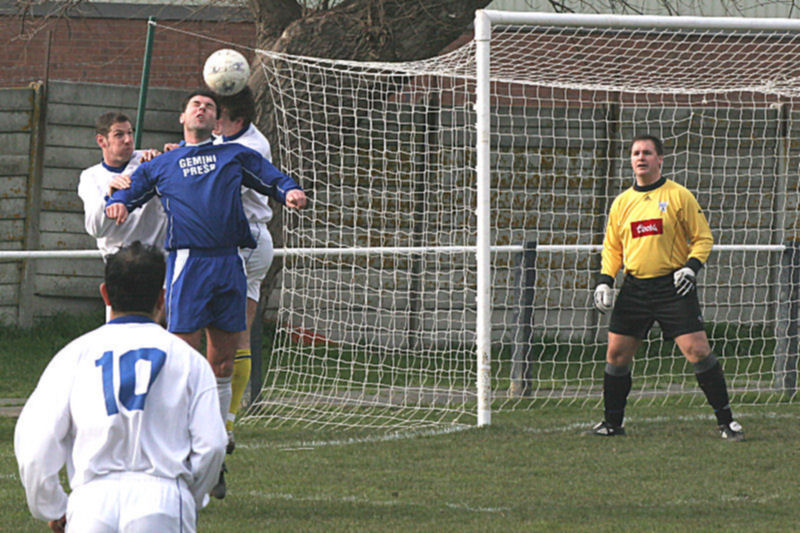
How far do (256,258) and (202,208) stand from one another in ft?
3.65

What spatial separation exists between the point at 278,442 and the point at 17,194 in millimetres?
5811

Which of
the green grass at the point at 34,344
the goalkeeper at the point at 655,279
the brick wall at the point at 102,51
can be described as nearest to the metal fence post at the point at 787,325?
the goalkeeper at the point at 655,279

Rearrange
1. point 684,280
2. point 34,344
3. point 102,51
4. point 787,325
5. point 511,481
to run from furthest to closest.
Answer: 1. point 102,51
2. point 34,344
3. point 787,325
4. point 684,280
5. point 511,481

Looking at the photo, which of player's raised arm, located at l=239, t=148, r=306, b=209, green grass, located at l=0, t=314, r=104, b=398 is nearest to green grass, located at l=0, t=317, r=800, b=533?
player's raised arm, located at l=239, t=148, r=306, b=209

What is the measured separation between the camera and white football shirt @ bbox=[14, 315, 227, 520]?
10.6ft

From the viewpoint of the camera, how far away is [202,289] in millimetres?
5895

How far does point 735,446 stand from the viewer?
294 inches

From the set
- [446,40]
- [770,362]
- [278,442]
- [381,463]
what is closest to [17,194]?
[446,40]

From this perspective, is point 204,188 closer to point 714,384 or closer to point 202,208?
point 202,208

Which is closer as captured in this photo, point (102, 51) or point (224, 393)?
point (224, 393)

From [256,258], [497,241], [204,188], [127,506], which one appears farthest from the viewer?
[497,241]

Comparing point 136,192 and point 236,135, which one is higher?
point 236,135

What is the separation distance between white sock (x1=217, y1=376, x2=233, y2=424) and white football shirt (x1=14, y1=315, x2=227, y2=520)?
2780 mm

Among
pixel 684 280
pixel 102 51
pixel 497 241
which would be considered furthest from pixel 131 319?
pixel 102 51
